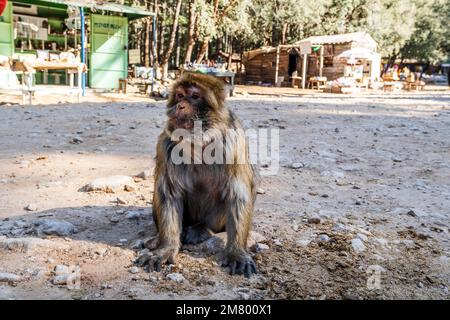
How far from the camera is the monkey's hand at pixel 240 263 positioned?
288 cm

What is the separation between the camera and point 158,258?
295 centimetres

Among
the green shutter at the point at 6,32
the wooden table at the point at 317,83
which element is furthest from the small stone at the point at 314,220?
the wooden table at the point at 317,83

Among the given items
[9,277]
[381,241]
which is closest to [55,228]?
[9,277]

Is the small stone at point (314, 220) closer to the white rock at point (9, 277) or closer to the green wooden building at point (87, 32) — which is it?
the white rock at point (9, 277)

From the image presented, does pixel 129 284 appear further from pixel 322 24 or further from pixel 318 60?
pixel 322 24

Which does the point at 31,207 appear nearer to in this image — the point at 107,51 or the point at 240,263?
the point at 240,263

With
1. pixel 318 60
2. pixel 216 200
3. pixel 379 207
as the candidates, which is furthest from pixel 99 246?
pixel 318 60

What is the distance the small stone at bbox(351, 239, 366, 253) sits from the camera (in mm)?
3248

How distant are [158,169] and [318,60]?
27.6 meters

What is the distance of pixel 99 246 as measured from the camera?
3193 mm

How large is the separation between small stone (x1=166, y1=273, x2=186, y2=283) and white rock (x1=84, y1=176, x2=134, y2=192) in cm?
190

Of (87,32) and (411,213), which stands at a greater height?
(87,32)

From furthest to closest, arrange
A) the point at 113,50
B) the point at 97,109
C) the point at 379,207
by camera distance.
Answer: the point at 113,50 < the point at 97,109 < the point at 379,207

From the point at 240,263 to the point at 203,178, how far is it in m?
0.62
